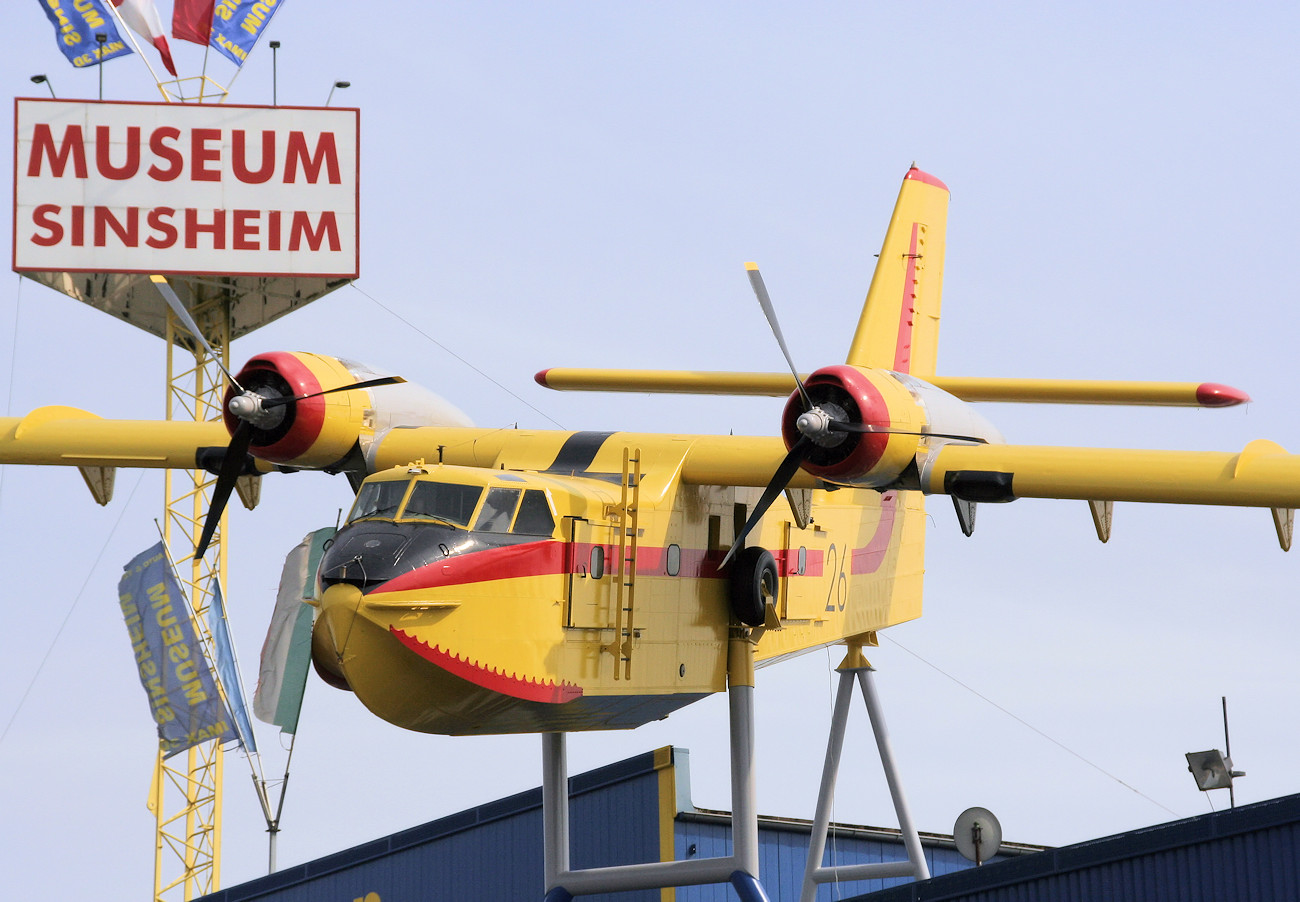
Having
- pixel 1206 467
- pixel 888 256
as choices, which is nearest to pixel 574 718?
pixel 1206 467

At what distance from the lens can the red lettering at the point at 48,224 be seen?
1442 inches

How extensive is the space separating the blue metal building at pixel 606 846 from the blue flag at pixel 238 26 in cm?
1693

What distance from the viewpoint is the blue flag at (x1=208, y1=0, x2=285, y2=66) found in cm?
3831

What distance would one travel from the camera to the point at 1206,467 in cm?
1884

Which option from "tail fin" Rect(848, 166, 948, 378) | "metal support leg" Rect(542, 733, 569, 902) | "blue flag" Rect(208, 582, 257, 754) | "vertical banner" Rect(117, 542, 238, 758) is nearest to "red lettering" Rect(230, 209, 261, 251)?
"vertical banner" Rect(117, 542, 238, 758)

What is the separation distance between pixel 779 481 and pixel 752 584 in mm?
1827

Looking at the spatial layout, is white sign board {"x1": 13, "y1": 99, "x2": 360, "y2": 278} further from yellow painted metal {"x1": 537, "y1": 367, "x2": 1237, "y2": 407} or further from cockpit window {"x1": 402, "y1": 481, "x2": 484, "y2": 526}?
cockpit window {"x1": 402, "y1": 481, "x2": 484, "y2": 526}

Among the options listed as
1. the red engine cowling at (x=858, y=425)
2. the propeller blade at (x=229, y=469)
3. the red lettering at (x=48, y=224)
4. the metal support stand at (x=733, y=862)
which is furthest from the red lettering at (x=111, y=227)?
the red engine cowling at (x=858, y=425)

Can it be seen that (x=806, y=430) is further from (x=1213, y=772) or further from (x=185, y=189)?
(x=185, y=189)

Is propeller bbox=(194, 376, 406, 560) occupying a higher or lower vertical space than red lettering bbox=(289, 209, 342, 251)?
lower

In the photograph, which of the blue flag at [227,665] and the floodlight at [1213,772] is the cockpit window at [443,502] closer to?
the floodlight at [1213,772]

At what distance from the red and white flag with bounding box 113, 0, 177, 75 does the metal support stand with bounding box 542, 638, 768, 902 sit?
2244cm

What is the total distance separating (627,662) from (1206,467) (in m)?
6.27

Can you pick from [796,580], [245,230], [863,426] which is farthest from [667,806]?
[245,230]
